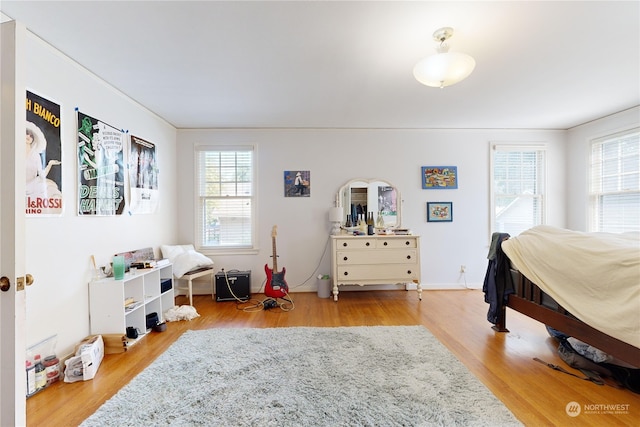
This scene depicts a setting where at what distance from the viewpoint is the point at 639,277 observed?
5.08 feet

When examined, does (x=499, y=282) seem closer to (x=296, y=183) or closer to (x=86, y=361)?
(x=296, y=183)

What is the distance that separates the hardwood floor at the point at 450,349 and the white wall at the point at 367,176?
53cm

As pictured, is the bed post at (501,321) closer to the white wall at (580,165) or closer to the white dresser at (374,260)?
the white dresser at (374,260)

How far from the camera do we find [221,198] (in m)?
3.99

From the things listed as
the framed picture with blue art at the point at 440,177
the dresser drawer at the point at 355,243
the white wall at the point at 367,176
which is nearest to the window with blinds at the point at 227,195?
the white wall at the point at 367,176

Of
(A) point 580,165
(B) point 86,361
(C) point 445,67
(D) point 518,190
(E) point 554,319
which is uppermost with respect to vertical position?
(C) point 445,67

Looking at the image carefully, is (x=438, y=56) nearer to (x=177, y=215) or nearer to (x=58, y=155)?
(x=58, y=155)

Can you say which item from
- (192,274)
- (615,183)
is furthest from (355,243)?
(615,183)

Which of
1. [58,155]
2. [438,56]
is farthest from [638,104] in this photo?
[58,155]

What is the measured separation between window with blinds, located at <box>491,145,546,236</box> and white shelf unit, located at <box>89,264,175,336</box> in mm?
4740

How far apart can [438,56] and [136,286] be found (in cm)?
325

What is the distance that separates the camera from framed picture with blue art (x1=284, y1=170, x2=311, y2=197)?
398 cm

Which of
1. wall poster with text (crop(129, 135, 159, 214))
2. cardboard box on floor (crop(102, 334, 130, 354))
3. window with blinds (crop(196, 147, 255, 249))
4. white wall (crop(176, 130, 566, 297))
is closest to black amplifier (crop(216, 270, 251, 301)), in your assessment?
white wall (crop(176, 130, 566, 297))

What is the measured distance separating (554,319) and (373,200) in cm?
245
